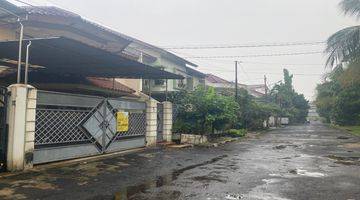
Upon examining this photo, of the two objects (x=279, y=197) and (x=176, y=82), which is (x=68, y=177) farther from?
(x=176, y=82)

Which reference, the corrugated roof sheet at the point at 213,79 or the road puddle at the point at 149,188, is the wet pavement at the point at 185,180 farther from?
the corrugated roof sheet at the point at 213,79

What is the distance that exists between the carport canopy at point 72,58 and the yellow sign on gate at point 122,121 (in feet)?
6.68

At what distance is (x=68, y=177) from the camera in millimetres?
8961

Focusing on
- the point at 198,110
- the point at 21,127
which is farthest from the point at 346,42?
the point at 21,127

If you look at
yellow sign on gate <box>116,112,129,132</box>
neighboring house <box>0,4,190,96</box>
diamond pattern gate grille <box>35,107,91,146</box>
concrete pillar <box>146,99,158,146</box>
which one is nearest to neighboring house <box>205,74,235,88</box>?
neighboring house <box>0,4,190,96</box>

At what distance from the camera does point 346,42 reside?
82.7ft

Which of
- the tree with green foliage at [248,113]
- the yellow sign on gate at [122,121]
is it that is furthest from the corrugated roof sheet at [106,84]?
the tree with green foliage at [248,113]

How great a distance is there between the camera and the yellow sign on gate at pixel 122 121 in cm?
1445

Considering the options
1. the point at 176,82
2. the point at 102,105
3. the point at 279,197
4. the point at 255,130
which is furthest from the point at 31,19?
the point at 255,130

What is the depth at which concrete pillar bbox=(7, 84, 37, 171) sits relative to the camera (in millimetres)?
9469

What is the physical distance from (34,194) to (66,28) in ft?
45.3

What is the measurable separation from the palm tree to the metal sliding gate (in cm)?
1625

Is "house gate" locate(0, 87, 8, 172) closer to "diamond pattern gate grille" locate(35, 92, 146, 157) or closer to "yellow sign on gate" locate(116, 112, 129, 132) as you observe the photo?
"diamond pattern gate grille" locate(35, 92, 146, 157)

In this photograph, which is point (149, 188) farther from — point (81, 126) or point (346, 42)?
point (346, 42)
